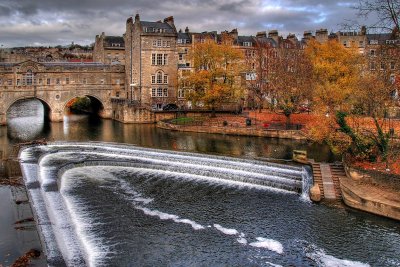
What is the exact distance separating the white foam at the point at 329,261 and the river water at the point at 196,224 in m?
0.04

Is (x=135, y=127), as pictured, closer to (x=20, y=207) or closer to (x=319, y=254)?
(x=20, y=207)

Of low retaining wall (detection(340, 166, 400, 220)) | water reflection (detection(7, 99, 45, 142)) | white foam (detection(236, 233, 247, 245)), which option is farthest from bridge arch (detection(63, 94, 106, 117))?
white foam (detection(236, 233, 247, 245))

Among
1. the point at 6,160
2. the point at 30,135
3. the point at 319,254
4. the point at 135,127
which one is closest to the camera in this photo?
the point at 319,254

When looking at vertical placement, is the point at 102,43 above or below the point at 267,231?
above

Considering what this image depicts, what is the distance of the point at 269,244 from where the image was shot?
2041 cm

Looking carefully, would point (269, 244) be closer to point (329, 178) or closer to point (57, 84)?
point (329, 178)

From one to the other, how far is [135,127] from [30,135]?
13163 millimetres

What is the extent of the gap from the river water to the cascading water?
0.05 m

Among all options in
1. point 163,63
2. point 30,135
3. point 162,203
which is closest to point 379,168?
point 162,203

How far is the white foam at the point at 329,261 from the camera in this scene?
1866 centimetres

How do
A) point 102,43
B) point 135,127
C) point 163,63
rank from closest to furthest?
point 135,127
point 163,63
point 102,43

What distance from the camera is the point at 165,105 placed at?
67.4 metres

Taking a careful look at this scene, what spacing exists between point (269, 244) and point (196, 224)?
4021 millimetres

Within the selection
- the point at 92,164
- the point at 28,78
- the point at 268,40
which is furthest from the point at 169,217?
the point at 268,40
